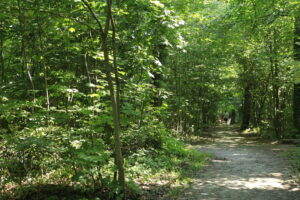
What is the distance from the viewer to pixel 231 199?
17.0 feet

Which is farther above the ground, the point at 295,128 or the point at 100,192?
the point at 295,128

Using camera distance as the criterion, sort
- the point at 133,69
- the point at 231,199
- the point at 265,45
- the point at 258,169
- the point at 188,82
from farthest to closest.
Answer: the point at 188,82 < the point at 265,45 < the point at 258,169 < the point at 133,69 < the point at 231,199

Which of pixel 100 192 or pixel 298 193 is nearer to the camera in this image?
pixel 100 192

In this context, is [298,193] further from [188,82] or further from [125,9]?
[188,82]

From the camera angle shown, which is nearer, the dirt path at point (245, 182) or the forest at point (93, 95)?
the forest at point (93, 95)

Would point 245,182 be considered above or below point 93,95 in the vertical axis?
below

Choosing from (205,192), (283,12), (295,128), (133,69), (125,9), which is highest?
(283,12)

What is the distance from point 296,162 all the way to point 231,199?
4.40m

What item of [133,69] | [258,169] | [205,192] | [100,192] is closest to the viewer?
[100,192]

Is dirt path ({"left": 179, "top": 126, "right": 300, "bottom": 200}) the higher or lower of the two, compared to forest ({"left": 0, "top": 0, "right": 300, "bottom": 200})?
lower

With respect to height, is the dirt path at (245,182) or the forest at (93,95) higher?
the forest at (93,95)

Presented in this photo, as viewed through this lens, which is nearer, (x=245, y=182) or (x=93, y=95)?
(x=93, y=95)

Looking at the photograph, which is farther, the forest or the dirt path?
the dirt path

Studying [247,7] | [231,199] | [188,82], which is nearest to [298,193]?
[231,199]
